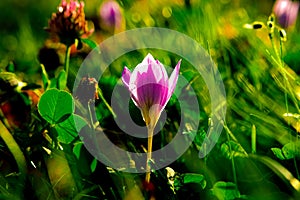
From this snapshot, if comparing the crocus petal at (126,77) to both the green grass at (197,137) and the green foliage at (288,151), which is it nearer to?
the green grass at (197,137)

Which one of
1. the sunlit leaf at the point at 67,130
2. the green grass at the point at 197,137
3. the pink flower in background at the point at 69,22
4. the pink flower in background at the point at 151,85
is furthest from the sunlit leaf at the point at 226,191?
the pink flower in background at the point at 69,22

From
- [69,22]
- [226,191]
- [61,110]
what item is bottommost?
[226,191]

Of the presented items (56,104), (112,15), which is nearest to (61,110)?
(56,104)

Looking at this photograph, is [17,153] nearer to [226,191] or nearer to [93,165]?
[93,165]

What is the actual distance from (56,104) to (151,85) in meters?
0.17

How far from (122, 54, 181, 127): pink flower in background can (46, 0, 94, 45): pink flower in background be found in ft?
1.24

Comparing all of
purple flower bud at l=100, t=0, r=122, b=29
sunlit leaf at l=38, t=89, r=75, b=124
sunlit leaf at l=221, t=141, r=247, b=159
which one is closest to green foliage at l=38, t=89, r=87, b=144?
sunlit leaf at l=38, t=89, r=75, b=124

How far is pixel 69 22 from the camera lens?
44.0 inches

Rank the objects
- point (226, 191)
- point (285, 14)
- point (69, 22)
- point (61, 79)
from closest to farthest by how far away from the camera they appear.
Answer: point (226, 191)
point (61, 79)
point (69, 22)
point (285, 14)

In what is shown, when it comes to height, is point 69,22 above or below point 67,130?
above

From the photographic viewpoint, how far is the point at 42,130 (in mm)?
879

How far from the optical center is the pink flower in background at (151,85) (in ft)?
2.49

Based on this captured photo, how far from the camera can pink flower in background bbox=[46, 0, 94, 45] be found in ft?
3.66

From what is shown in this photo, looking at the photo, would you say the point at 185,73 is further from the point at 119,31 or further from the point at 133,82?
the point at 119,31
